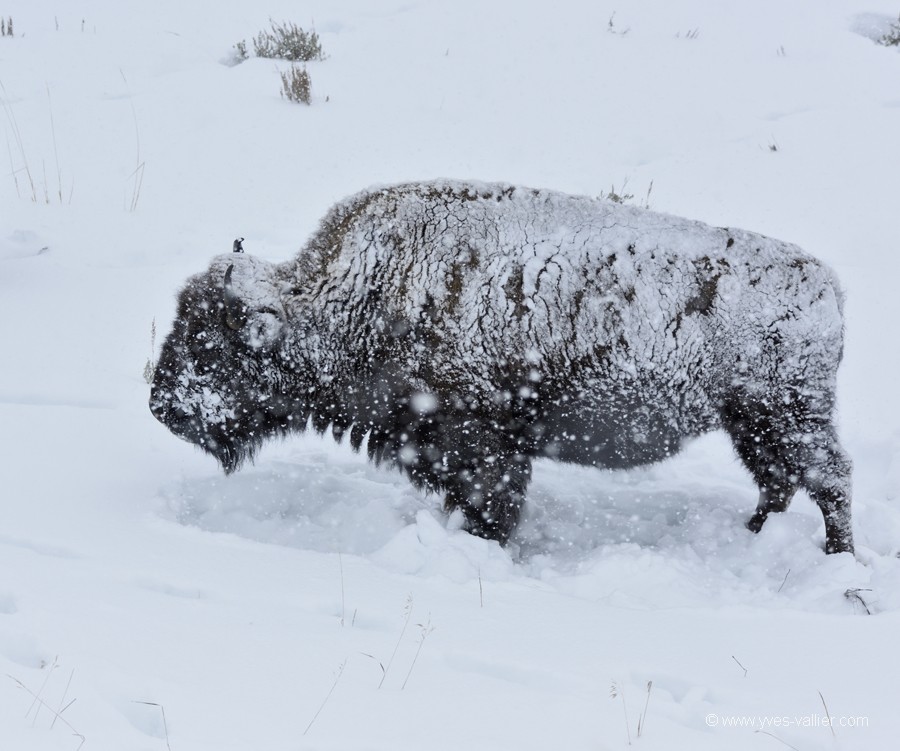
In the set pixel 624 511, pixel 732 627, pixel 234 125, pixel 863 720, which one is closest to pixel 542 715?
pixel 863 720

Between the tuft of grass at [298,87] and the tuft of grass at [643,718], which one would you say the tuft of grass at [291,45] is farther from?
the tuft of grass at [643,718]

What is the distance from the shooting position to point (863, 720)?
8.00 feet

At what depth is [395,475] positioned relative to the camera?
4.77 m

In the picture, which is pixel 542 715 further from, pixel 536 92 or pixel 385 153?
pixel 536 92

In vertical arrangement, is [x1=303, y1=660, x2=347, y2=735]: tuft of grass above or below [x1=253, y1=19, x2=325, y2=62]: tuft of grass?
below

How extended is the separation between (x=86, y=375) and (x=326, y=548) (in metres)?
2.32

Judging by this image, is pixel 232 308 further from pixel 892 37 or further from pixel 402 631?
pixel 892 37

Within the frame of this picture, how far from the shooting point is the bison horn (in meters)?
3.89

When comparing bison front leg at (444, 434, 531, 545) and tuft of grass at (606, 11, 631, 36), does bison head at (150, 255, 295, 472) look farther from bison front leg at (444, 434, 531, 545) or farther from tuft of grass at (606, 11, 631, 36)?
tuft of grass at (606, 11, 631, 36)

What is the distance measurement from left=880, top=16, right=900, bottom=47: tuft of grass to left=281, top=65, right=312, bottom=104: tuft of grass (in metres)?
7.11

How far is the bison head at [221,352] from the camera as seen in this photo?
13.0 feet

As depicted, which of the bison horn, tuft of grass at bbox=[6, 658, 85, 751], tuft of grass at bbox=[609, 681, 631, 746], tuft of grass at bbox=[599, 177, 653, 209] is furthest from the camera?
tuft of grass at bbox=[599, 177, 653, 209]

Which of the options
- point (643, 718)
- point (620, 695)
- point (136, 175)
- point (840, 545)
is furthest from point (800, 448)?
point (136, 175)

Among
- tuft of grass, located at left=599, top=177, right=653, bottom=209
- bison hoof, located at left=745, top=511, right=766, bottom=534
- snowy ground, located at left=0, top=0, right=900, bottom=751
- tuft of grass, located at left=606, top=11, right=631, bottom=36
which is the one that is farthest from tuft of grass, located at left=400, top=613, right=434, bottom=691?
tuft of grass, located at left=606, top=11, right=631, bottom=36
